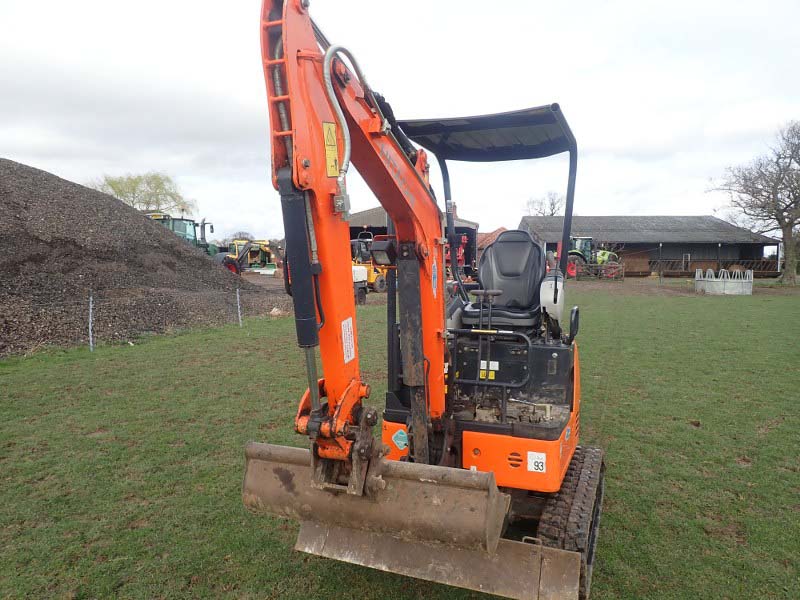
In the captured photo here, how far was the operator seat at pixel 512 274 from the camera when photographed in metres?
4.85

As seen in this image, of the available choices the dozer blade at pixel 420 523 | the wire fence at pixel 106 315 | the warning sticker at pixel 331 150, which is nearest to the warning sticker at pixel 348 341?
the dozer blade at pixel 420 523

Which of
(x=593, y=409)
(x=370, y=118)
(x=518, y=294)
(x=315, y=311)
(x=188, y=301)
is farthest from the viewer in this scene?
(x=188, y=301)

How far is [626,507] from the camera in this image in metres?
4.92

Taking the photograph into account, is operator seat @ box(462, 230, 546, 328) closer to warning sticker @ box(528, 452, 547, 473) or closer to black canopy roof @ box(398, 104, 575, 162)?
black canopy roof @ box(398, 104, 575, 162)

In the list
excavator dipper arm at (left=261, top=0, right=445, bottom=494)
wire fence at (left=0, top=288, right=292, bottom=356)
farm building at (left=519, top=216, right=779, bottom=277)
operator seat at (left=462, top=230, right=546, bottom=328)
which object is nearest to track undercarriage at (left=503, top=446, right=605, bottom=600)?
operator seat at (left=462, top=230, right=546, bottom=328)

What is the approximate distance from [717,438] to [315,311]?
6.11m

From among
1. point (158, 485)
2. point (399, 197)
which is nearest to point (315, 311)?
point (399, 197)

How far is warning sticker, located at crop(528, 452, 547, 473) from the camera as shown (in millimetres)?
3779

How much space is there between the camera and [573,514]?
3670 millimetres

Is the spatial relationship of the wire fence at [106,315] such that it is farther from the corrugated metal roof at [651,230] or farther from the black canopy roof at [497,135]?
the corrugated metal roof at [651,230]

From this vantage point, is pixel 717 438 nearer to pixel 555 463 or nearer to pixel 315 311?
pixel 555 463

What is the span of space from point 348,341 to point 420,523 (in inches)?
41.9

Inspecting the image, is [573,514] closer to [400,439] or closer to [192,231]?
[400,439]

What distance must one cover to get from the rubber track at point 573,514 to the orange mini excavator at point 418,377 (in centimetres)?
1
